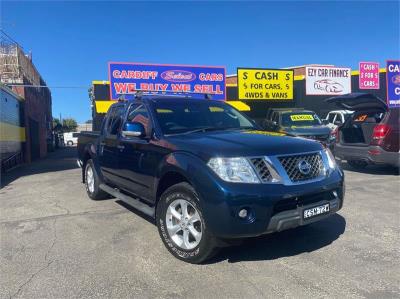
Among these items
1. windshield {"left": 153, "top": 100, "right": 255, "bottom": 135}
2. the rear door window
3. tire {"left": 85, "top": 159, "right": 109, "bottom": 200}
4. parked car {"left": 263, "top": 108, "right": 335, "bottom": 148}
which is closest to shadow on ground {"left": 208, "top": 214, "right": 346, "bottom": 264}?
windshield {"left": 153, "top": 100, "right": 255, "bottom": 135}

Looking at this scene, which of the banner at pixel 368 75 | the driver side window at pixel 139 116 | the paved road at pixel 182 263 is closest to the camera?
the paved road at pixel 182 263

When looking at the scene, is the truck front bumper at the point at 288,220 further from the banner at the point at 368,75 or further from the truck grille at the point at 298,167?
the banner at the point at 368,75

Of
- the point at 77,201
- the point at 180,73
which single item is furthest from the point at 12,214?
the point at 180,73

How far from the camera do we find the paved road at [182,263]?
3678 mm

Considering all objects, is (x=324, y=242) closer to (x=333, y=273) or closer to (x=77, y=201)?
(x=333, y=273)

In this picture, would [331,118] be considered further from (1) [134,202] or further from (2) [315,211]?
(2) [315,211]

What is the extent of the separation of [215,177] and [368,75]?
2362 centimetres

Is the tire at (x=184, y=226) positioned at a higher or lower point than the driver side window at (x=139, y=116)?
lower

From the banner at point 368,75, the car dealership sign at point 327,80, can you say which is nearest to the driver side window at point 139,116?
the car dealership sign at point 327,80

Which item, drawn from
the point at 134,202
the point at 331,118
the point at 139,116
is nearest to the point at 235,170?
the point at 134,202

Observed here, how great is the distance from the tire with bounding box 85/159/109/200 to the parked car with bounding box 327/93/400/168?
5863 millimetres

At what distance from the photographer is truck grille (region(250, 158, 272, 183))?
13.0 feet

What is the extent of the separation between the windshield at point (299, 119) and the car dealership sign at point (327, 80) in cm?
775

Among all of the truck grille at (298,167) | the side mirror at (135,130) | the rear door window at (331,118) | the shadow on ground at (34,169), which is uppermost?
the rear door window at (331,118)
